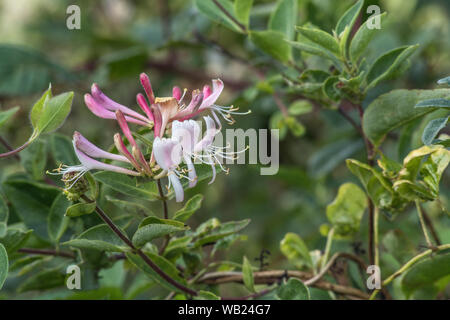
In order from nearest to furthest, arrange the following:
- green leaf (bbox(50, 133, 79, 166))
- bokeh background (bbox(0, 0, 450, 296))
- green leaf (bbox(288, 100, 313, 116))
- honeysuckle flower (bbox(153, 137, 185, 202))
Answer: honeysuckle flower (bbox(153, 137, 185, 202))
green leaf (bbox(50, 133, 79, 166))
green leaf (bbox(288, 100, 313, 116))
bokeh background (bbox(0, 0, 450, 296))

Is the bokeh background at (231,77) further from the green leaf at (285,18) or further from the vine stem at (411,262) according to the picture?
the vine stem at (411,262)

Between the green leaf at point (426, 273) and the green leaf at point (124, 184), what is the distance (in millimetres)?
322

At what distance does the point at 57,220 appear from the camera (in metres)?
0.73

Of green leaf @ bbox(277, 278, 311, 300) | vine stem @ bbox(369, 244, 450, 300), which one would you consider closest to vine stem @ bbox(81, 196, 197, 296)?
green leaf @ bbox(277, 278, 311, 300)

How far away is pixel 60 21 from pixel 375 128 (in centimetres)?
143

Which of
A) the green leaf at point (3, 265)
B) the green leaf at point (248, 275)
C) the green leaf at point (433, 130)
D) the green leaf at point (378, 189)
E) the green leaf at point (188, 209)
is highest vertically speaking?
the green leaf at point (433, 130)

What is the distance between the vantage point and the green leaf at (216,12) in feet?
2.61

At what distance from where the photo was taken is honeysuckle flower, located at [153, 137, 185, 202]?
544mm

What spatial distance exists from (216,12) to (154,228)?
373 mm

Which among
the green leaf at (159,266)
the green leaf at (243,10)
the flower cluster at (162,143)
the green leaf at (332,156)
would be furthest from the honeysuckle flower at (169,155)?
the green leaf at (332,156)

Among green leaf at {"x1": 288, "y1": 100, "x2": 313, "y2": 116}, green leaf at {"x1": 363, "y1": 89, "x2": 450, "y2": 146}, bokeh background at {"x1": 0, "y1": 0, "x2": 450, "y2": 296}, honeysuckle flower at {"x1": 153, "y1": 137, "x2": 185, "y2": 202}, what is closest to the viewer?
honeysuckle flower at {"x1": 153, "y1": 137, "x2": 185, "y2": 202}

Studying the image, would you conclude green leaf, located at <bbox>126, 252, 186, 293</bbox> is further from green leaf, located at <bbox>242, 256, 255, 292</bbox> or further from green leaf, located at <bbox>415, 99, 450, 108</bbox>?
green leaf, located at <bbox>415, 99, 450, 108</bbox>

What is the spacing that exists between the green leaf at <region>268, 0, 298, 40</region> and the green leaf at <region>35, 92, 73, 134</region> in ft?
1.12

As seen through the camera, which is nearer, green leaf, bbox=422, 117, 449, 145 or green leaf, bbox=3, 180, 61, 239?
green leaf, bbox=422, 117, 449, 145
